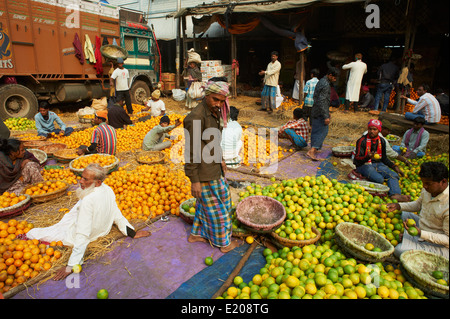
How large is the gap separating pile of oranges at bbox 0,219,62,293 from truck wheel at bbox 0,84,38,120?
8.29 meters

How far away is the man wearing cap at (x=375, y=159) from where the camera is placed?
552 centimetres

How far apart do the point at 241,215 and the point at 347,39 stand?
1320cm

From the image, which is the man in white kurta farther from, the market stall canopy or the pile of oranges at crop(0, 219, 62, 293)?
the pile of oranges at crop(0, 219, 62, 293)

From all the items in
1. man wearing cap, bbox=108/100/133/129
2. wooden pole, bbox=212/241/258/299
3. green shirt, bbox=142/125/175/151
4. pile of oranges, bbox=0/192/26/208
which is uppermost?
man wearing cap, bbox=108/100/133/129

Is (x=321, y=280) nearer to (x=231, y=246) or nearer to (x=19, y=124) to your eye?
(x=231, y=246)

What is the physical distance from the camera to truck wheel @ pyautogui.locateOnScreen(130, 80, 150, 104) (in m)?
14.6

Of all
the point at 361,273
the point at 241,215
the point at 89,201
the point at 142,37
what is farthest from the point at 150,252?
the point at 142,37

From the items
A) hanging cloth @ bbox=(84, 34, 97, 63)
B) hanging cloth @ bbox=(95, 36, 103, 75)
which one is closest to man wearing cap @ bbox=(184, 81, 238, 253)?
hanging cloth @ bbox=(84, 34, 97, 63)

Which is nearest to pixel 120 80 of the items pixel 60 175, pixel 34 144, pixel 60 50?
pixel 60 50

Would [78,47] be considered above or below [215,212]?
above

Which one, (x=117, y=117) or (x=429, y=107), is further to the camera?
(x=117, y=117)

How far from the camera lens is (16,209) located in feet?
14.3

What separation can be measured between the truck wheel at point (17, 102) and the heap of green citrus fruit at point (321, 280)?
1103 centimetres

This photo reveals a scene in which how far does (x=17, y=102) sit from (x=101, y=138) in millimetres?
6360
